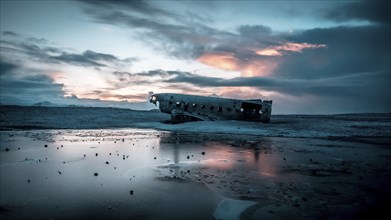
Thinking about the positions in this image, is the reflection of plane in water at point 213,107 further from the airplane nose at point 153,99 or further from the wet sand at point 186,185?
the wet sand at point 186,185

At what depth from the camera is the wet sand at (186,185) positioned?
24.3 feet

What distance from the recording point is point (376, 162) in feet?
50.3

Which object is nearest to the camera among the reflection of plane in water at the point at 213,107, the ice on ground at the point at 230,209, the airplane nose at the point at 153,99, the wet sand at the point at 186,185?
the ice on ground at the point at 230,209

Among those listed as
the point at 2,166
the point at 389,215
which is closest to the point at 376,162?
the point at 389,215

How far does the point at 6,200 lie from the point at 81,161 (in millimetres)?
5825

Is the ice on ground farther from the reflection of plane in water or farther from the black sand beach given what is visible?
the reflection of plane in water

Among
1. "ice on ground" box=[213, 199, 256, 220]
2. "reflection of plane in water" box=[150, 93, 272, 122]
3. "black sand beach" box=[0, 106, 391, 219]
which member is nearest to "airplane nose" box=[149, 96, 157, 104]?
"reflection of plane in water" box=[150, 93, 272, 122]

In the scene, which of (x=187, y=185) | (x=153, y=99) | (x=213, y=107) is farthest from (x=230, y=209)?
(x=153, y=99)

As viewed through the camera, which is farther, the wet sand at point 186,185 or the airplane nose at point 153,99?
the airplane nose at point 153,99

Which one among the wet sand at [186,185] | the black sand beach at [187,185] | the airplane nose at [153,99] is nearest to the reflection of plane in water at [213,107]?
the airplane nose at [153,99]

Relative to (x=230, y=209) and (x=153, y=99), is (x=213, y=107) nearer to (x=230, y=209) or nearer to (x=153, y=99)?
(x=153, y=99)

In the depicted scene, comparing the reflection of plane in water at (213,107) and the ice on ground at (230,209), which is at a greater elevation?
the reflection of plane in water at (213,107)

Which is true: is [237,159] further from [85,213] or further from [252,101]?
[252,101]

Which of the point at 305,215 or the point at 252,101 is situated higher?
the point at 252,101
